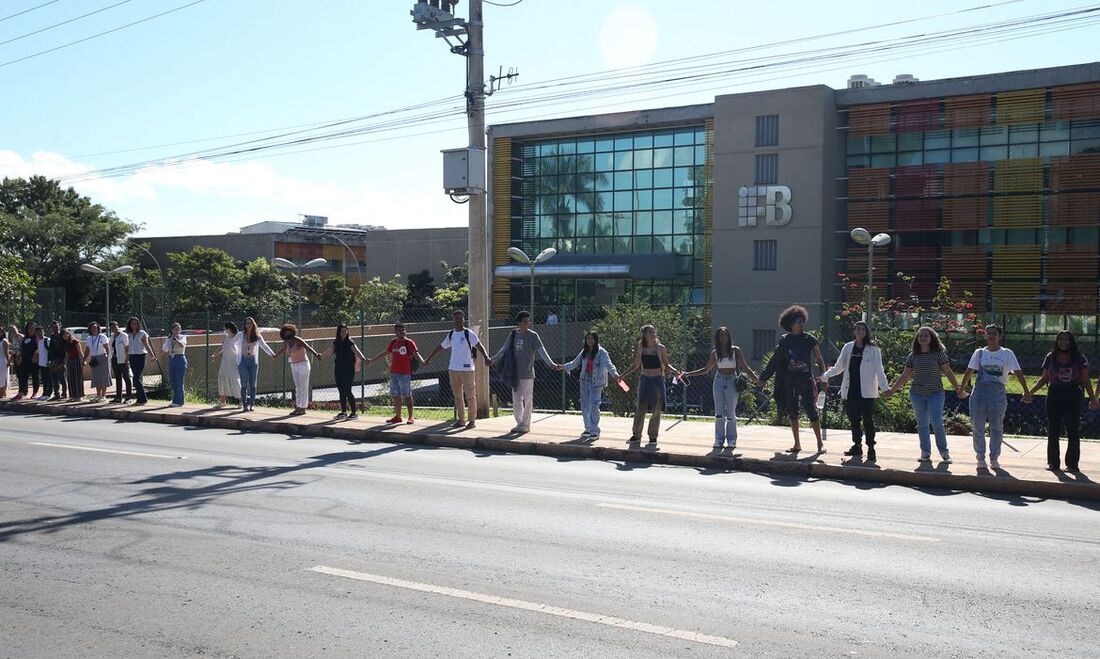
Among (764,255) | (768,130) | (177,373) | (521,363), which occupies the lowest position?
(177,373)

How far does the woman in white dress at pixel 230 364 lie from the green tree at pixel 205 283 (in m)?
38.8

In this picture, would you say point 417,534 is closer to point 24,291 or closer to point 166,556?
point 166,556

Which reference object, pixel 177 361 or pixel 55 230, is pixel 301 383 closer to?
pixel 177 361

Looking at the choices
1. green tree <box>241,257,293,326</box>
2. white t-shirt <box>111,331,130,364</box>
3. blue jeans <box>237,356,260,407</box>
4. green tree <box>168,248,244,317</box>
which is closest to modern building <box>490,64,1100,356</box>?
green tree <box>241,257,293,326</box>

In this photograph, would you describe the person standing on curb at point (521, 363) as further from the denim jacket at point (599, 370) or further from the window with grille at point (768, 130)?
the window with grille at point (768, 130)

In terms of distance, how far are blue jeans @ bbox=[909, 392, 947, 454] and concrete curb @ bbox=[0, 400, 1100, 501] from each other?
74 cm

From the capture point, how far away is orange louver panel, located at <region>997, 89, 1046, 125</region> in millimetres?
42219

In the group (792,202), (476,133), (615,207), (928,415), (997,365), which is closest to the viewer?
(997,365)

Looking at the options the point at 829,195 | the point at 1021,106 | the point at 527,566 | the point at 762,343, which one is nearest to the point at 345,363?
the point at 527,566

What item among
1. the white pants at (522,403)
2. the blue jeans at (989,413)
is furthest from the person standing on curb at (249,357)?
the blue jeans at (989,413)

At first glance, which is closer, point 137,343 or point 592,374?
point 592,374

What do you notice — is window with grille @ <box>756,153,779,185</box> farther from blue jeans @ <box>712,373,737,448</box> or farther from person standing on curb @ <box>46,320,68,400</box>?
blue jeans @ <box>712,373,737,448</box>

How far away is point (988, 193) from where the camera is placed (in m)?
43.7

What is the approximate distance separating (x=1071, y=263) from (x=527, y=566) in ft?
135
